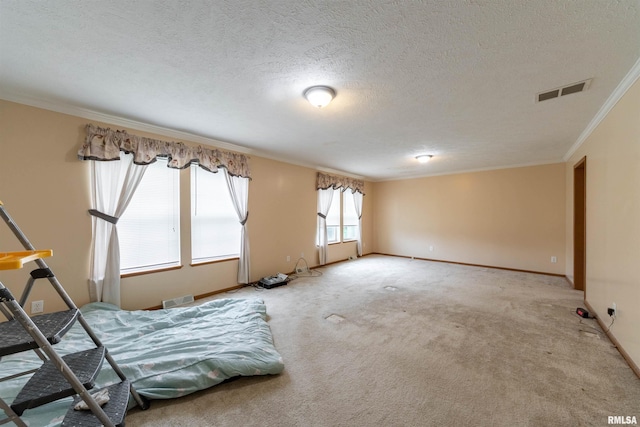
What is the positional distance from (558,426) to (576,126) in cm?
343

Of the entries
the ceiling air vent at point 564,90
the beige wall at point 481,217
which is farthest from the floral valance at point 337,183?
the ceiling air vent at point 564,90

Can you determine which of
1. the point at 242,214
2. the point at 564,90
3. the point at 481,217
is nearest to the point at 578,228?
the point at 481,217

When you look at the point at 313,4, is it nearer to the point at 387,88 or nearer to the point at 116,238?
the point at 387,88

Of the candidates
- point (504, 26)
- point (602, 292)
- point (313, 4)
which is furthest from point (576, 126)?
point (313, 4)

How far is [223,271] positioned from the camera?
3809 mm

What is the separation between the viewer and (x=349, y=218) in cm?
677

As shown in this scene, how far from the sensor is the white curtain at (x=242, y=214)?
3972 millimetres

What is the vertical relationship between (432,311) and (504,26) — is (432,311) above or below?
below

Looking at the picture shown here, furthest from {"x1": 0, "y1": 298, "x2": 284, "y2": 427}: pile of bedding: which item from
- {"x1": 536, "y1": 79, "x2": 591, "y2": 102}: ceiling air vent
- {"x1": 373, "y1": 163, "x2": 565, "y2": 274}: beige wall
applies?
{"x1": 373, "y1": 163, "x2": 565, "y2": 274}: beige wall

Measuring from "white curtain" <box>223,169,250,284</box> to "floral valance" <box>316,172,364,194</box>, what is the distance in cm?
195

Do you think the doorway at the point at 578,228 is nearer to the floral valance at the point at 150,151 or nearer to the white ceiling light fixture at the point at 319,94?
the white ceiling light fixture at the point at 319,94

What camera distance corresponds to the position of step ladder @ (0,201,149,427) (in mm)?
940

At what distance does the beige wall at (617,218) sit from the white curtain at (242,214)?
14.2 ft

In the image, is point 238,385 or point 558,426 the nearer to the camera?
point 558,426
